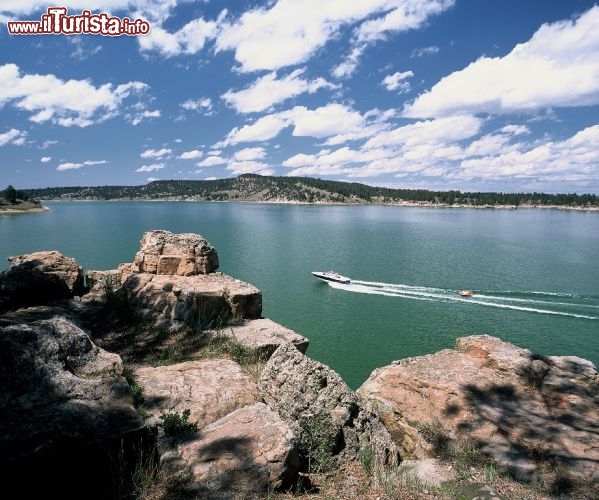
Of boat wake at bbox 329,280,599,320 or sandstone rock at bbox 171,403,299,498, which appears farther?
boat wake at bbox 329,280,599,320

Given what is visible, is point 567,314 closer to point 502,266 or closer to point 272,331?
point 502,266

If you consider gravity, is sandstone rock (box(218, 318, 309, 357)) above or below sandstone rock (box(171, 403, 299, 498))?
below

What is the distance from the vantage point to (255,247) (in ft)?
252

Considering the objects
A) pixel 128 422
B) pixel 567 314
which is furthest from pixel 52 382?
pixel 567 314

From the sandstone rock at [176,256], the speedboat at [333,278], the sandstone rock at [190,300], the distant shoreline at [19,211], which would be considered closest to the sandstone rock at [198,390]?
the sandstone rock at [190,300]

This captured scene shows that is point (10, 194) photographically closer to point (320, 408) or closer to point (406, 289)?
point (406, 289)

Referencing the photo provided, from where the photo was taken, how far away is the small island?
159875 mm

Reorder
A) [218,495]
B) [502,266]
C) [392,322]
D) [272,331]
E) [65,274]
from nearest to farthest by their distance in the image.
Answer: [218,495]
[272,331]
[65,274]
[392,322]
[502,266]

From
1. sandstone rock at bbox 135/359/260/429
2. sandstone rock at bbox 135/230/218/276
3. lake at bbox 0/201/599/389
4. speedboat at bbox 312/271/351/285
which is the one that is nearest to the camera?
sandstone rock at bbox 135/359/260/429

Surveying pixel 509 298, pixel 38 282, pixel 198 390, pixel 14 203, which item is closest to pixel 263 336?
pixel 198 390

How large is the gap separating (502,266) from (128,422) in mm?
62999

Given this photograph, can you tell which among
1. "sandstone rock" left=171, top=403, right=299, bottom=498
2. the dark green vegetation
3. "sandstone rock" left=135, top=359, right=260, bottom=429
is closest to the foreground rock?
"sandstone rock" left=135, top=359, right=260, bottom=429

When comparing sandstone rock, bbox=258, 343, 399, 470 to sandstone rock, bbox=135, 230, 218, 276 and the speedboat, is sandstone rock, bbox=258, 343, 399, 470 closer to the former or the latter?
sandstone rock, bbox=135, 230, 218, 276

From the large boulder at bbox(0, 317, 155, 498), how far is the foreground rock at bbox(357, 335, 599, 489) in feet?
21.6
